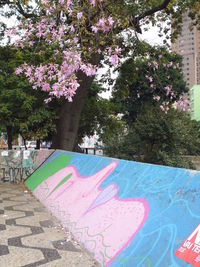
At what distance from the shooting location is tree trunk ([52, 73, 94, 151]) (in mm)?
11445

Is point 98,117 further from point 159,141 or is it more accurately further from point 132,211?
point 132,211

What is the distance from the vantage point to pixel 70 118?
38.0 feet

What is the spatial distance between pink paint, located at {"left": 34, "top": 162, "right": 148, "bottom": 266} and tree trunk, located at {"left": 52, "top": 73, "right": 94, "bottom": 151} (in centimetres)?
482

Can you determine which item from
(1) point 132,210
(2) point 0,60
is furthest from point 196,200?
(2) point 0,60

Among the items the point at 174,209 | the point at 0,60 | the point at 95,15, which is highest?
the point at 0,60

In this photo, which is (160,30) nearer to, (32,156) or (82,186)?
(32,156)

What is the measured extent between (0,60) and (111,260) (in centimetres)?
1095

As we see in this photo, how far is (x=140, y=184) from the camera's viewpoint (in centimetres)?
424

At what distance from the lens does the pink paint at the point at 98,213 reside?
11.7ft

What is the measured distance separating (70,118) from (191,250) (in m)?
9.32

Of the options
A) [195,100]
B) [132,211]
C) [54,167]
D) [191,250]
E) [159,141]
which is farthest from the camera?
[195,100]

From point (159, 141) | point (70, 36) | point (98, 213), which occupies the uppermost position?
point (70, 36)

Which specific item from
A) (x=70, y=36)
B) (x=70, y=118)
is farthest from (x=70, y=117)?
(x=70, y=36)

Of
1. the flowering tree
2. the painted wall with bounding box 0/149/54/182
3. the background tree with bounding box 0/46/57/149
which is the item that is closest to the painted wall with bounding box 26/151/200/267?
the flowering tree
